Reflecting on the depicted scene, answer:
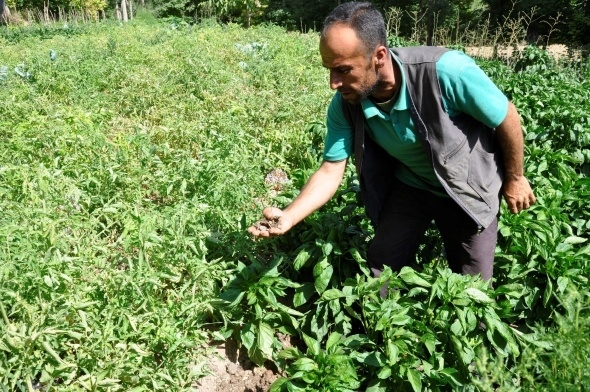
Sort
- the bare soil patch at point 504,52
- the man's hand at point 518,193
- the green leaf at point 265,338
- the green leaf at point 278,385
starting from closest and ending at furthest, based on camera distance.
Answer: the green leaf at point 278,385 < the man's hand at point 518,193 < the green leaf at point 265,338 < the bare soil patch at point 504,52

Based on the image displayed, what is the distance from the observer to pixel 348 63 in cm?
214

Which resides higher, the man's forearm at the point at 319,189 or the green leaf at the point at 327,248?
the man's forearm at the point at 319,189

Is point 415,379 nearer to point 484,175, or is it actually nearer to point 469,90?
point 484,175

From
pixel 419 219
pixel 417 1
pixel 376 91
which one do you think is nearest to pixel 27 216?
pixel 376 91

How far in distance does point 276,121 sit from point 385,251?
282 centimetres

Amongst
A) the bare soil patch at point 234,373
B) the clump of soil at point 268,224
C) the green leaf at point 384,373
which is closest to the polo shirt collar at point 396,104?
the clump of soil at point 268,224

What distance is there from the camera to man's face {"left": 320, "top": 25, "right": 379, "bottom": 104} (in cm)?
210

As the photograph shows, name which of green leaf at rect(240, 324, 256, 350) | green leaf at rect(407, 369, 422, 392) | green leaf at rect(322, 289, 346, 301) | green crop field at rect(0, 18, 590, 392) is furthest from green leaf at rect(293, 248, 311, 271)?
green leaf at rect(407, 369, 422, 392)

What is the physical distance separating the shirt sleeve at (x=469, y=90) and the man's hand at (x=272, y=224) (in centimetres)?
86

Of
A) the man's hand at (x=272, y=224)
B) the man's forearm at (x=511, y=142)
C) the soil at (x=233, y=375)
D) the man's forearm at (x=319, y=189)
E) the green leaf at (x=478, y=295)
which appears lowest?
the soil at (x=233, y=375)

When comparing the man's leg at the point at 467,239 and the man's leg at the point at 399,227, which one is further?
the man's leg at the point at 399,227

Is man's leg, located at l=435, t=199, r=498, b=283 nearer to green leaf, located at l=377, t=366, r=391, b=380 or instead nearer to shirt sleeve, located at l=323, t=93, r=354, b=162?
shirt sleeve, located at l=323, t=93, r=354, b=162

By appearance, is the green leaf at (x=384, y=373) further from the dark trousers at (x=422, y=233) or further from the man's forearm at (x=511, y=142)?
the man's forearm at (x=511, y=142)

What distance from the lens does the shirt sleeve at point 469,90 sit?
215 centimetres
